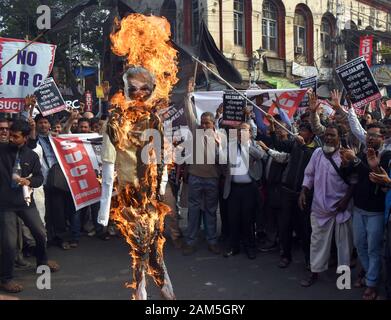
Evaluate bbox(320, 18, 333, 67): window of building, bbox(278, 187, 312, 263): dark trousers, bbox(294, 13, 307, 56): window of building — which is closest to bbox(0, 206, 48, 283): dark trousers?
bbox(278, 187, 312, 263): dark trousers

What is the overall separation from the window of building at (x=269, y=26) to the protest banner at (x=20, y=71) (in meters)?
18.3

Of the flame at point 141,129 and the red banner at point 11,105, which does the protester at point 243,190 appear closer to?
the flame at point 141,129

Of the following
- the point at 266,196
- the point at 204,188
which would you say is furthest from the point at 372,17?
the point at 204,188

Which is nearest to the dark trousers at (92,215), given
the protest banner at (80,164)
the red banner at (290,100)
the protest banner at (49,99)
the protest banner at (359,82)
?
the protest banner at (80,164)

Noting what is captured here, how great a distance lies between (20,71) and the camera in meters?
7.09

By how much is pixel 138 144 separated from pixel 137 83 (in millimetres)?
541

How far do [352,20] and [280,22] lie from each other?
689 centimetres

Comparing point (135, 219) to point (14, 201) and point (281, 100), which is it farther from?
point (281, 100)

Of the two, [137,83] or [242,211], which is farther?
[242,211]

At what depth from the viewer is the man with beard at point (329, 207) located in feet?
16.7

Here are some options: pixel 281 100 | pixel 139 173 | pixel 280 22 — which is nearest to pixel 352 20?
pixel 280 22

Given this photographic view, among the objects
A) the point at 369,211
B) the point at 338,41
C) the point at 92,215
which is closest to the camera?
the point at 369,211

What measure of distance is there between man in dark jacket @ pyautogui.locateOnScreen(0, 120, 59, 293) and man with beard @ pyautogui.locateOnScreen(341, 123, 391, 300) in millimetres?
3660

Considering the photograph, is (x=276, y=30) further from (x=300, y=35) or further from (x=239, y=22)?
(x=239, y=22)
